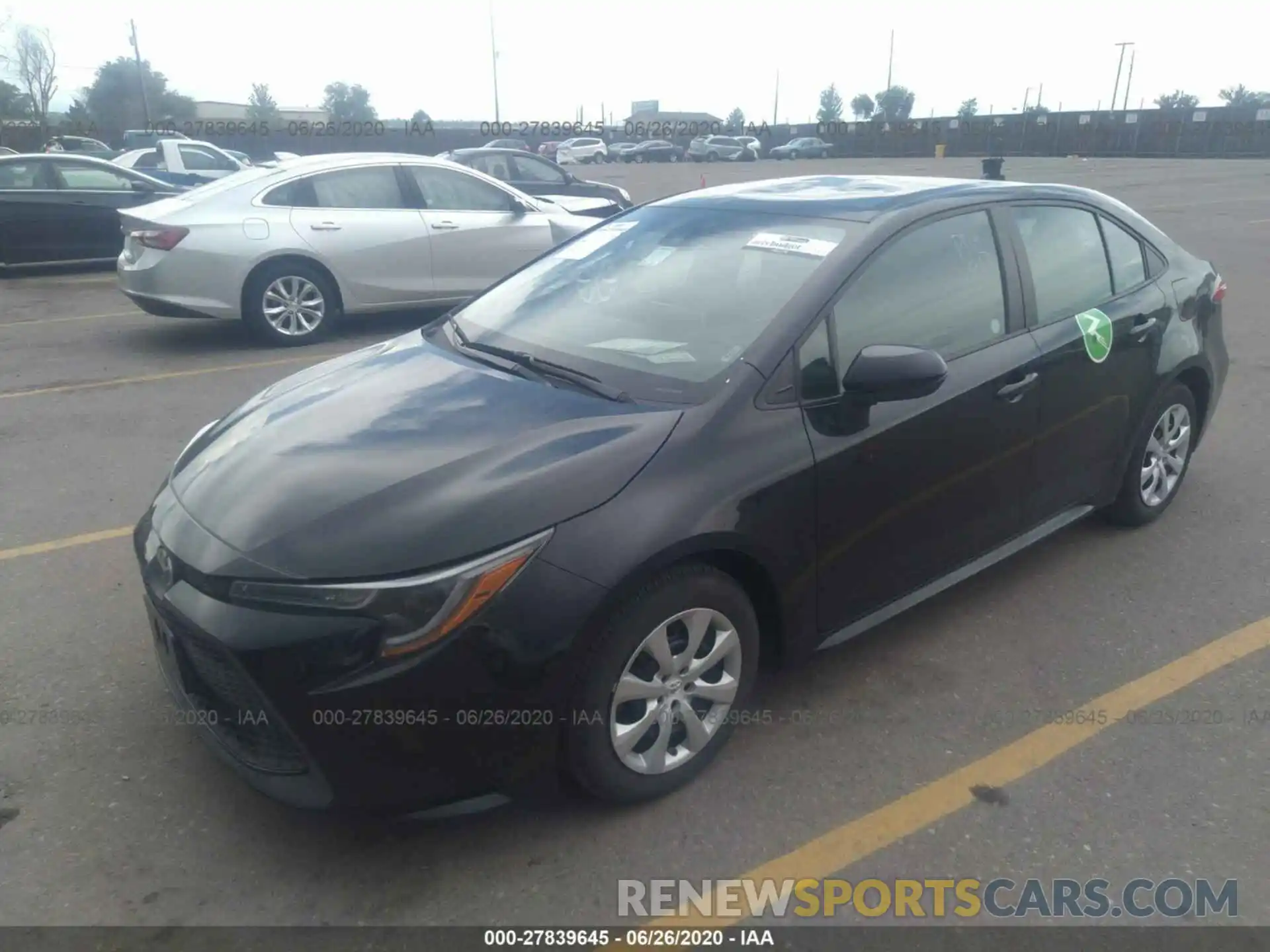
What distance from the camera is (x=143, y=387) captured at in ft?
23.7

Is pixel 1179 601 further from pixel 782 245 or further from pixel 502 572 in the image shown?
pixel 502 572

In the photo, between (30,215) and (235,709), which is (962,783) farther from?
(30,215)

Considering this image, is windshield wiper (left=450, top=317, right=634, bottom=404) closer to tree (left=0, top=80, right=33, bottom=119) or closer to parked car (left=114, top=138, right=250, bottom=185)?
parked car (left=114, top=138, right=250, bottom=185)

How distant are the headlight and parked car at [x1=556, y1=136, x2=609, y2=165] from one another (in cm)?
4820

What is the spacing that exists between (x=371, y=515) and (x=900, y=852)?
1630 millimetres

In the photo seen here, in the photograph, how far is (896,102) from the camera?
99.3 m

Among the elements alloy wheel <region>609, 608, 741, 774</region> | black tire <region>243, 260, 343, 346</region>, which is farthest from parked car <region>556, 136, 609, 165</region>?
alloy wheel <region>609, 608, 741, 774</region>

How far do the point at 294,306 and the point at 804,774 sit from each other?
22.8 ft

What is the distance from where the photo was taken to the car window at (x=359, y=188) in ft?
28.5

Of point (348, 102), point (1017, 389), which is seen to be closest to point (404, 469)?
point (1017, 389)

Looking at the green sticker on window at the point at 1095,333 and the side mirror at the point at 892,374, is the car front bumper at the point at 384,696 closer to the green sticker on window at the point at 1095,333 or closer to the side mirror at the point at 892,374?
the side mirror at the point at 892,374

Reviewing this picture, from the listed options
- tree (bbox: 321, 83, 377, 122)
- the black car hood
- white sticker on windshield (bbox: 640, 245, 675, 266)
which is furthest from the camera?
tree (bbox: 321, 83, 377, 122)

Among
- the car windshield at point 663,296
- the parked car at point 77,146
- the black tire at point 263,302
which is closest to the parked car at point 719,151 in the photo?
the parked car at point 77,146

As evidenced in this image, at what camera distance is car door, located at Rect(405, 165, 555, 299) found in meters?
9.07
